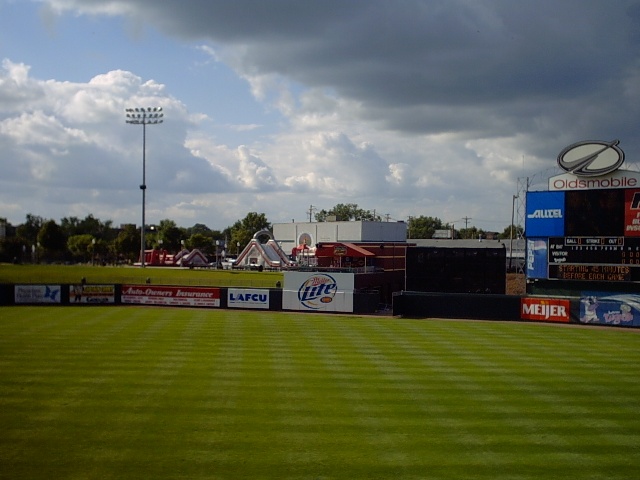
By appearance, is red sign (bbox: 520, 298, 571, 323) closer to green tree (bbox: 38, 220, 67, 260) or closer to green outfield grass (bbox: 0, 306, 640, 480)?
green outfield grass (bbox: 0, 306, 640, 480)

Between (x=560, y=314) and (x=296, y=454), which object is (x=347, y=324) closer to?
(x=560, y=314)

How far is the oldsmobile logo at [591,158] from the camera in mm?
37031

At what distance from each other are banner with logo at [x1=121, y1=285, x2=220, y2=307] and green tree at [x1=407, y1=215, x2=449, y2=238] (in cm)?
14025

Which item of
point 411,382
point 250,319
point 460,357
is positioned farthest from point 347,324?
point 411,382

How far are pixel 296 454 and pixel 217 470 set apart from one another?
1797 mm

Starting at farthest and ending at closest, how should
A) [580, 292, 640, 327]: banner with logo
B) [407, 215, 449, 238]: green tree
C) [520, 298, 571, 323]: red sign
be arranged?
1. [407, 215, 449, 238]: green tree
2. [520, 298, 571, 323]: red sign
3. [580, 292, 640, 327]: banner with logo

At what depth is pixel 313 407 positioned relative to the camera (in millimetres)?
16906

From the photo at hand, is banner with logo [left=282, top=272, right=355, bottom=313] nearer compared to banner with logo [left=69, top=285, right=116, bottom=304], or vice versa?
banner with logo [left=282, top=272, right=355, bottom=313]

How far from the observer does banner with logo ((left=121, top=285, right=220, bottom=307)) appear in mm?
46156

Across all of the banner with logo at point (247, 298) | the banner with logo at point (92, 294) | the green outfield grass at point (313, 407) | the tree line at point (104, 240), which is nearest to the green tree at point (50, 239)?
the tree line at point (104, 240)

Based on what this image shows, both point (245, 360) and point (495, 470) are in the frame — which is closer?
point (495, 470)

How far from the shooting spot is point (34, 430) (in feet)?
48.6

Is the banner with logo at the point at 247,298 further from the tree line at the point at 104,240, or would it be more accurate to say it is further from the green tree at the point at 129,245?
the green tree at the point at 129,245

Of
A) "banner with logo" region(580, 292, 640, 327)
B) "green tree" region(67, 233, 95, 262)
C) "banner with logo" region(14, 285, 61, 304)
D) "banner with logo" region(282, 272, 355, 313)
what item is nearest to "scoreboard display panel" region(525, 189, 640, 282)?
"banner with logo" region(580, 292, 640, 327)
